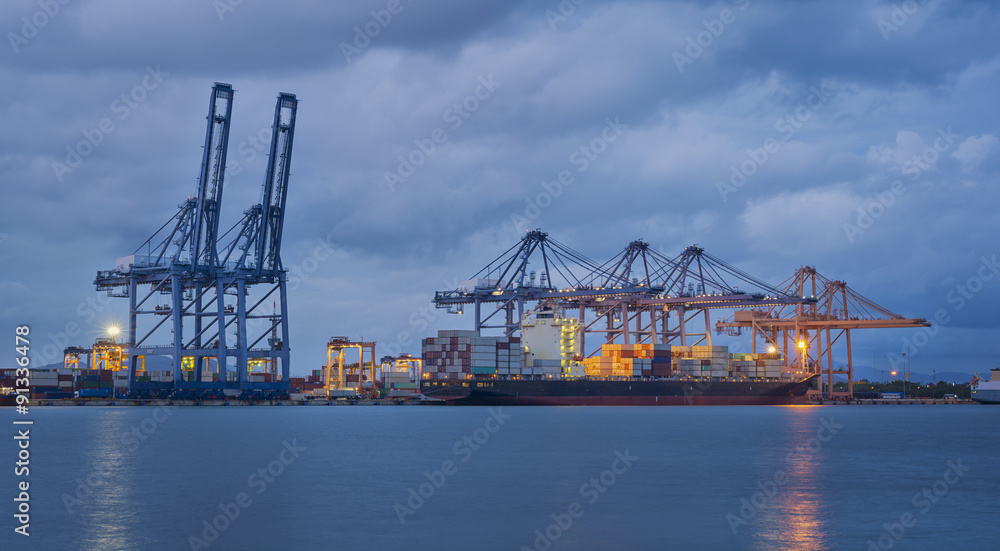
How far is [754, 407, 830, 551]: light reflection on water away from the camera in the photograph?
20.2 metres

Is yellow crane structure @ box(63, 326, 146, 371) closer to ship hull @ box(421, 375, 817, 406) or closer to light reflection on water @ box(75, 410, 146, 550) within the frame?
ship hull @ box(421, 375, 817, 406)

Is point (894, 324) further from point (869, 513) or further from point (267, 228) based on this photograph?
point (869, 513)

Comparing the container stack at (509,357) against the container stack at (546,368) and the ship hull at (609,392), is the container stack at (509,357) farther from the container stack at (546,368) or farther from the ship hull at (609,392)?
the container stack at (546,368)

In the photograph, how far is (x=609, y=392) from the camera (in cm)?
8575

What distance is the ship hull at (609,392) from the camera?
266ft

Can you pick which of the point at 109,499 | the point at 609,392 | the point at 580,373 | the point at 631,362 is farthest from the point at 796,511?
the point at 580,373

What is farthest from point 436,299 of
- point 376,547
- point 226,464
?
point 376,547

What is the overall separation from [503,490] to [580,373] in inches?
2431

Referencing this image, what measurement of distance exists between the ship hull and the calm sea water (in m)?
31.2

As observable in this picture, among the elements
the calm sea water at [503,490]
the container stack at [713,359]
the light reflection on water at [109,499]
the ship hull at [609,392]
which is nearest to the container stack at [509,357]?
the ship hull at [609,392]

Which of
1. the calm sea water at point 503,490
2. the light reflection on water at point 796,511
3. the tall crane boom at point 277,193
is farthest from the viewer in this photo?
the tall crane boom at point 277,193

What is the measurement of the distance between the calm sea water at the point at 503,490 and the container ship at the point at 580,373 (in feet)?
102

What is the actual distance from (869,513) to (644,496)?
5868 millimetres

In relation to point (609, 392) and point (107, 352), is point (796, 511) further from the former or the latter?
point (107, 352)
